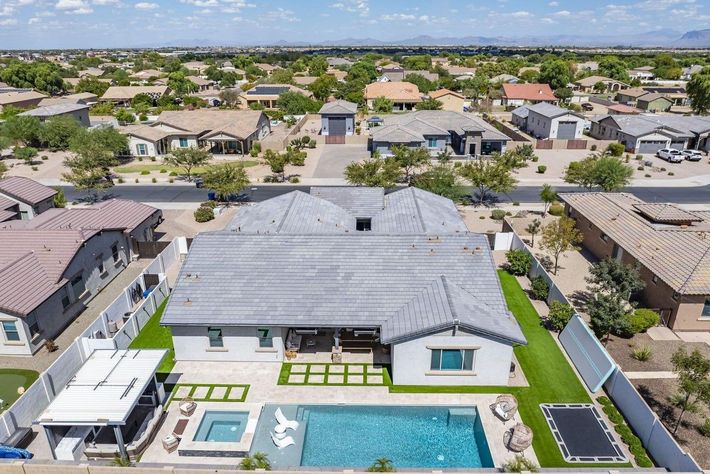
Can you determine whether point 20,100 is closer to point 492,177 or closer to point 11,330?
point 11,330

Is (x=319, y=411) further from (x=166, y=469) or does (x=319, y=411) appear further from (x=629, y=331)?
(x=629, y=331)

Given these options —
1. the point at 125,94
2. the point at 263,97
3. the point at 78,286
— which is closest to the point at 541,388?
the point at 78,286

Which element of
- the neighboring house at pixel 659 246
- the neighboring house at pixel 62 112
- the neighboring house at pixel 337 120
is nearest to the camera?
the neighboring house at pixel 659 246

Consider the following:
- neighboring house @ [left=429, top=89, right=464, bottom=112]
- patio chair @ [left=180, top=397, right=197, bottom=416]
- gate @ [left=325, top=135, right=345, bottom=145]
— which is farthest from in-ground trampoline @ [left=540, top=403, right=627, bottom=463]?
neighboring house @ [left=429, top=89, right=464, bottom=112]

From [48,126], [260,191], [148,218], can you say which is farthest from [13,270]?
[48,126]

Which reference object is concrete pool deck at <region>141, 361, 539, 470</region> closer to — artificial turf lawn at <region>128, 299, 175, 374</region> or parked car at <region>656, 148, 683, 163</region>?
artificial turf lawn at <region>128, 299, 175, 374</region>

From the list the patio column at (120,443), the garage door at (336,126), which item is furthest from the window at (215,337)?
the garage door at (336,126)

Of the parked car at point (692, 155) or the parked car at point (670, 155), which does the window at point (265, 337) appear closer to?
the parked car at point (670, 155)
